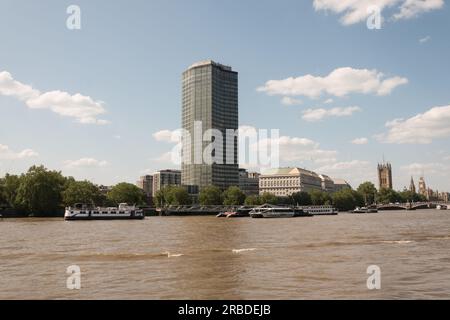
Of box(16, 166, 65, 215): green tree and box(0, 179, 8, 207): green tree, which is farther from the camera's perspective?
box(0, 179, 8, 207): green tree

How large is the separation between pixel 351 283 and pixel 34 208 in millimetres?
138616

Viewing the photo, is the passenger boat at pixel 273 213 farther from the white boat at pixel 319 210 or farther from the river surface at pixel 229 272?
the river surface at pixel 229 272

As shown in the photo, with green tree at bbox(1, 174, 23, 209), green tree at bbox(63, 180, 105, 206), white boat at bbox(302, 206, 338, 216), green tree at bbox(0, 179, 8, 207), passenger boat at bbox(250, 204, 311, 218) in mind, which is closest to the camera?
passenger boat at bbox(250, 204, 311, 218)

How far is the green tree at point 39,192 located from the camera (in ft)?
478

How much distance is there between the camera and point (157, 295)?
2173cm

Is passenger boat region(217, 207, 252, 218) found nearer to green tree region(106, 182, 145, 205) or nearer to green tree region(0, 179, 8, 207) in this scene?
green tree region(106, 182, 145, 205)

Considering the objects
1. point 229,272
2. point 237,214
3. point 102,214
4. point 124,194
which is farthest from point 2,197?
point 229,272

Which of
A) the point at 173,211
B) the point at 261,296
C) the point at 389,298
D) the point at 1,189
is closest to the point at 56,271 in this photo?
the point at 261,296

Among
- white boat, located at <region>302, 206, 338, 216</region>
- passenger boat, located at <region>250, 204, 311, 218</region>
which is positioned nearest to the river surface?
passenger boat, located at <region>250, 204, 311, 218</region>

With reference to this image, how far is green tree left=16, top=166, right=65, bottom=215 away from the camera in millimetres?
145625

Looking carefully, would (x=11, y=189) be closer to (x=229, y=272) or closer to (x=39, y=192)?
(x=39, y=192)
